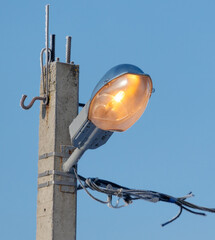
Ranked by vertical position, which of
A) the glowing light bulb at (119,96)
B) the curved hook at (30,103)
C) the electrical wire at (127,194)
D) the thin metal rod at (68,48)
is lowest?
the electrical wire at (127,194)

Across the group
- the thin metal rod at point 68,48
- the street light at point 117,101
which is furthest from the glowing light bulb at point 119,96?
the thin metal rod at point 68,48

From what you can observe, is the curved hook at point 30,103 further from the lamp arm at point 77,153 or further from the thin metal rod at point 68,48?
the lamp arm at point 77,153

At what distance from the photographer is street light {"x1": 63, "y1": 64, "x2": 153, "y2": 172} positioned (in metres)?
4.50

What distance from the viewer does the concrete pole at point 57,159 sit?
5.41 meters

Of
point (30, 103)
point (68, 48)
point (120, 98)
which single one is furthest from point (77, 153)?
point (68, 48)

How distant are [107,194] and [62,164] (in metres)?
0.47

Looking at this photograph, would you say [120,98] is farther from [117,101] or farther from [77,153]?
[77,153]

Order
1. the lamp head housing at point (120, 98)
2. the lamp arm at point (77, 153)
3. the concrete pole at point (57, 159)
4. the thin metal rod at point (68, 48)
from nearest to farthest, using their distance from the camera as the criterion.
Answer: the lamp head housing at point (120, 98) → the lamp arm at point (77, 153) → the concrete pole at point (57, 159) → the thin metal rod at point (68, 48)

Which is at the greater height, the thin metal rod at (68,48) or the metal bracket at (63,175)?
the thin metal rod at (68,48)

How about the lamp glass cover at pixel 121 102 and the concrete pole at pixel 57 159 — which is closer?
the lamp glass cover at pixel 121 102

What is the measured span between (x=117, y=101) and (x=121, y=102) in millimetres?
34

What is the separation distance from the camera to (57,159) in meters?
5.52

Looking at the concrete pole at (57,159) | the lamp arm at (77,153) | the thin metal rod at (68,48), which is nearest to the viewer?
the lamp arm at (77,153)

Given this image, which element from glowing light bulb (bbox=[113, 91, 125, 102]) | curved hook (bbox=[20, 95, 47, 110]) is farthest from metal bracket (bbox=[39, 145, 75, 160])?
glowing light bulb (bbox=[113, 91, 125, 102])
